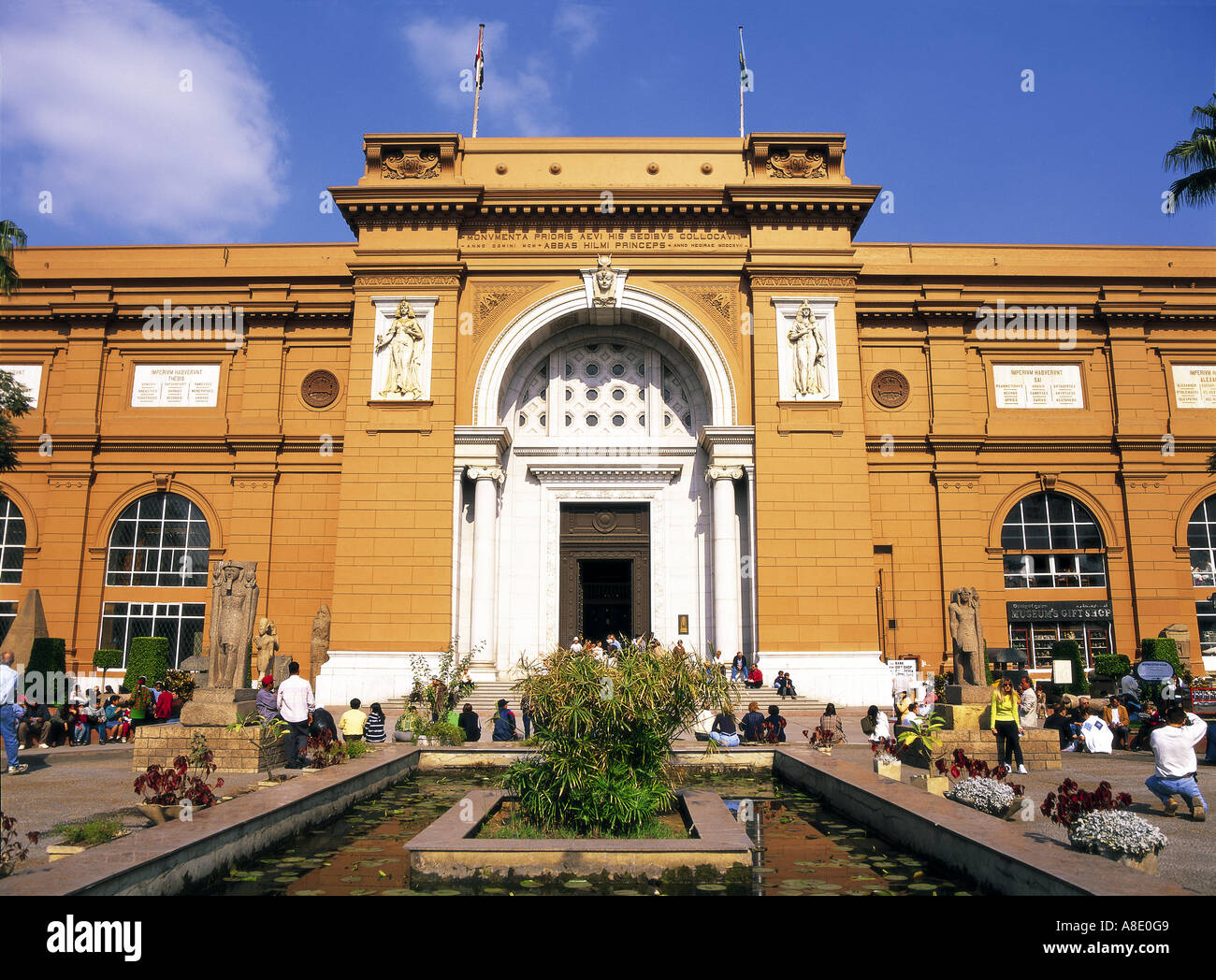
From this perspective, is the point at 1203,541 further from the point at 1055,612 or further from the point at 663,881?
the point at 663,881

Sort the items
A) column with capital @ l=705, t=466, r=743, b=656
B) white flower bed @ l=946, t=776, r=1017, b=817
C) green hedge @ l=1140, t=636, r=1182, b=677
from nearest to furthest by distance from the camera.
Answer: white flower bed @ l=946, t=776, r=1017, b=817, green hedge @ l=1140, t=636, r=1182, b=677, column with capital @ l=705, t=466, r=743, b=656

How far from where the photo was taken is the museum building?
22250mm

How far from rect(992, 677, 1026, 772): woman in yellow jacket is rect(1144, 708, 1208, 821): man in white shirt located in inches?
119

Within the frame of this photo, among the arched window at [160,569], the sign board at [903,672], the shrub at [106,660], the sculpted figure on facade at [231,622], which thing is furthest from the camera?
the arched window at [160,569]

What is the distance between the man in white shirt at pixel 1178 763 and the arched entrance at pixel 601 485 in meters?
13.4

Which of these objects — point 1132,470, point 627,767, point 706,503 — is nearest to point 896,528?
point 706,503

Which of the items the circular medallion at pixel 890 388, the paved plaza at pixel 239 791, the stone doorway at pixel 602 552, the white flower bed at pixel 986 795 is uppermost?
the circular medallion at pixel 890 388

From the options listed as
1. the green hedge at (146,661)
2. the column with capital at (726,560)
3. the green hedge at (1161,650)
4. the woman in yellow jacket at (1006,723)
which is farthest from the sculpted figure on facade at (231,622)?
the green hedge at (1161,650)

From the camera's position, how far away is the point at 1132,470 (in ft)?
81.3

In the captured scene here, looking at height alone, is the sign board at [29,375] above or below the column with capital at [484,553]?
above

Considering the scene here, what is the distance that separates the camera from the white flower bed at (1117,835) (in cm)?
570

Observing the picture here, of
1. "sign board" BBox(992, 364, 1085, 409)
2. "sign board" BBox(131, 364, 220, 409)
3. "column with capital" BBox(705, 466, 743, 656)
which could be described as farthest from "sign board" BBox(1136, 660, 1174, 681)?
"sign board" BBox(131, 364, 220, 409)

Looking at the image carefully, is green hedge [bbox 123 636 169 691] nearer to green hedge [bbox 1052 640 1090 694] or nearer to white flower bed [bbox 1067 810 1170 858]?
white flower bed [bbox 1067 810 1170 858]

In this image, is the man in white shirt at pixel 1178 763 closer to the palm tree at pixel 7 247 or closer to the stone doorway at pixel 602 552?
the stone doorway at pixel 602 552
